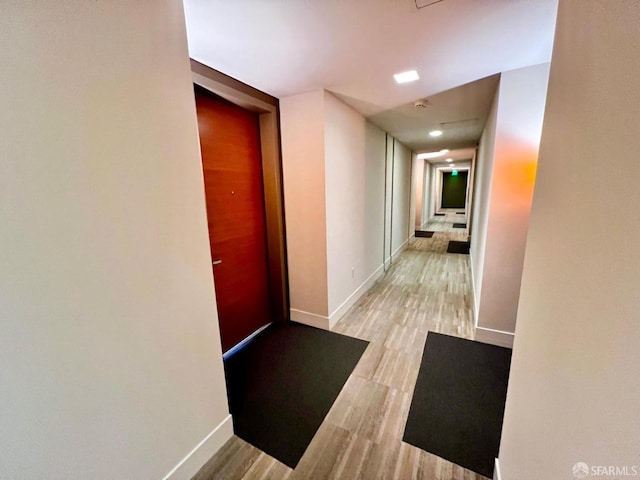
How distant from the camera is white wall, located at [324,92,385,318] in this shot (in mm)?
2619

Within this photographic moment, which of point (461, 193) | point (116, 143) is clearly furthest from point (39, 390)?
point (461, 193)

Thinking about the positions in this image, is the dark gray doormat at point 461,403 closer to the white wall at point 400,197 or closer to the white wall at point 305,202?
the white wall at point 305,202

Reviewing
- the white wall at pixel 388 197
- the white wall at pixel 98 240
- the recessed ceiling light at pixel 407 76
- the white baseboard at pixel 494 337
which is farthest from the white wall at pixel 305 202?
the white wall at pixel 388 197

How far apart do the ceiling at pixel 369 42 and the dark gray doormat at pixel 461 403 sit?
241cm

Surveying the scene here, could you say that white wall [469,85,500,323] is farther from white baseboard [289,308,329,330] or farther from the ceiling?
white baseboard [289,308,329,330]

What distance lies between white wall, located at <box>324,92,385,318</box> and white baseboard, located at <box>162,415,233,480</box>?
1.46 m

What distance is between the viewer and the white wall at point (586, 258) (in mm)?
501

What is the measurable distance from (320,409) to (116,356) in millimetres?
1337

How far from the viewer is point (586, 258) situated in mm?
634

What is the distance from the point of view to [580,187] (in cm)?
68

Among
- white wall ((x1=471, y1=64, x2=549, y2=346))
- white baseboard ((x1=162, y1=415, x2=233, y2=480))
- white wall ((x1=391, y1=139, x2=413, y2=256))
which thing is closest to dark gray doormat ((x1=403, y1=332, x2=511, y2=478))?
white wall ((x1=471, y1=64, x2=549, y2=346))

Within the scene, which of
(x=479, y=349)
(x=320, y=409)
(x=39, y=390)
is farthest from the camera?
(x=479, y=349)

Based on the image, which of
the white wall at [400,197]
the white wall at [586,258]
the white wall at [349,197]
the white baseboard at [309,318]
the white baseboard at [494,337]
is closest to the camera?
the white wall at [586,258]

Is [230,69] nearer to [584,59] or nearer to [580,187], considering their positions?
[584,59]
